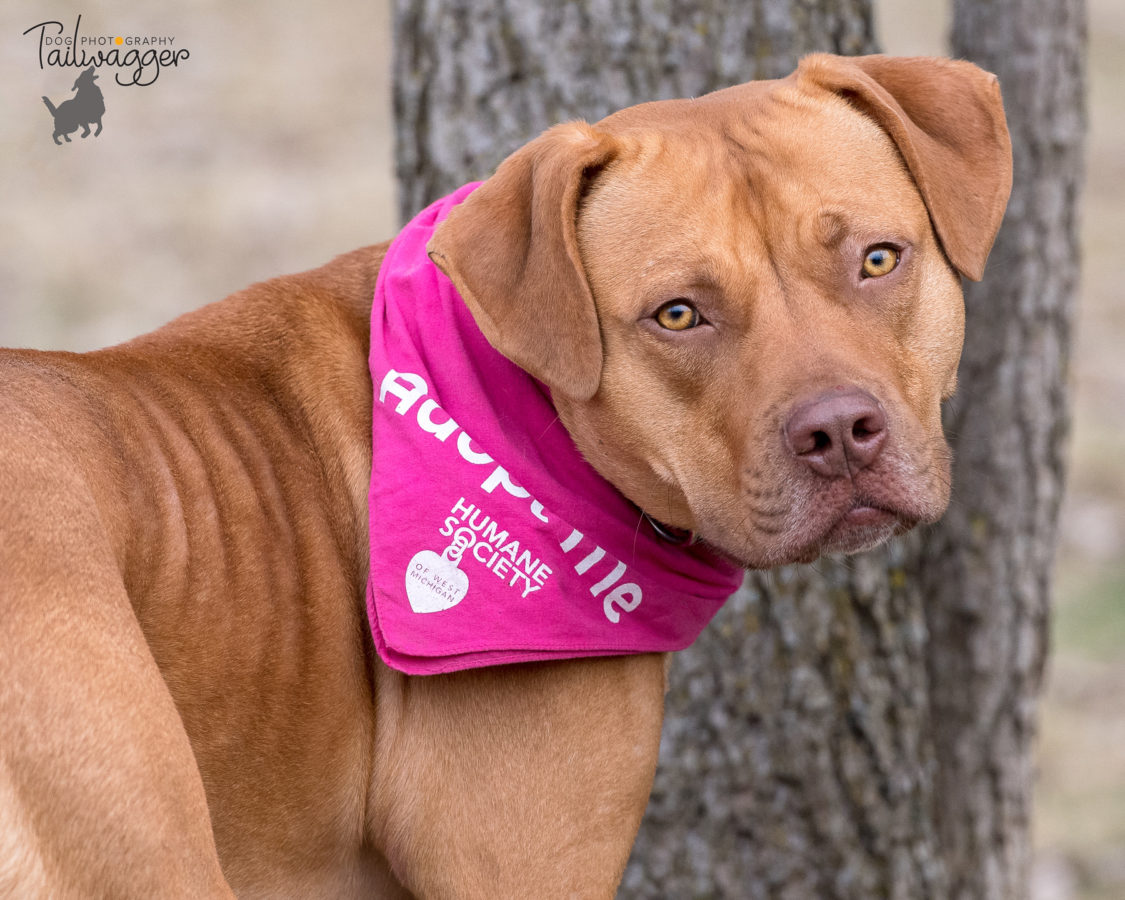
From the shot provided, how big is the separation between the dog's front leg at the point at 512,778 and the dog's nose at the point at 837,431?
0.66m

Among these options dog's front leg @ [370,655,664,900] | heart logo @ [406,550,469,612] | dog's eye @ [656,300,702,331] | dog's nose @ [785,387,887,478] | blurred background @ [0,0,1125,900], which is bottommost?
blurred background @ [0,0,1125,900]

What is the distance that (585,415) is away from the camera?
2.94 meters

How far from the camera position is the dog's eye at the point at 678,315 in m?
2.80

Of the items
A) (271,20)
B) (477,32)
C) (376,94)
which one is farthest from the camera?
(271,20)

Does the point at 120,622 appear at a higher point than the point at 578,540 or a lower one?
higher

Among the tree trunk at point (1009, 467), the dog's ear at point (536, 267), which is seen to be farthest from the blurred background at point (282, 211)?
the dog's ear at point (536, 267)

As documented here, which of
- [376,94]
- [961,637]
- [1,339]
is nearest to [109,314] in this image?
[1,339]

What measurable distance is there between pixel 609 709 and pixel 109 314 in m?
7.14

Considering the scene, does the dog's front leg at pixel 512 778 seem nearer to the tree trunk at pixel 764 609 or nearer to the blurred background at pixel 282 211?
the tree trunk at pixel 764 609

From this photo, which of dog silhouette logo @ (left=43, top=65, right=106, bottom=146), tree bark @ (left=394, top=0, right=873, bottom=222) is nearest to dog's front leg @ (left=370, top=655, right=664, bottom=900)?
tree bark @ (left=394, top=0, right=873, bottom=222)

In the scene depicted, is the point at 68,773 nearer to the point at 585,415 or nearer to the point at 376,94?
the point at 585,415

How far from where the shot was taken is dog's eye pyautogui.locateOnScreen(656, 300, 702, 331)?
280cm

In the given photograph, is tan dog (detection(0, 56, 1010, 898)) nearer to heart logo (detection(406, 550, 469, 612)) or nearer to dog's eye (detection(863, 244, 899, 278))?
dog's eye (detection(863, 244, 899, 278))

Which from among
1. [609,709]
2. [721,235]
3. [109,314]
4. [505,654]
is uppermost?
[721,235]
